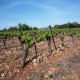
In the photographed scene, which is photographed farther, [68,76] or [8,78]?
[8,78]

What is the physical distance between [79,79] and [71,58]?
16.4ft

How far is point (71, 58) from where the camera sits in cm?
1617

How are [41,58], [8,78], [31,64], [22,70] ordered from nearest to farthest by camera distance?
[8,78] → [22,70] → [31,64] → [41,58]

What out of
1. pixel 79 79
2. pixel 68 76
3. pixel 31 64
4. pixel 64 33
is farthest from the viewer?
pixel 64 33

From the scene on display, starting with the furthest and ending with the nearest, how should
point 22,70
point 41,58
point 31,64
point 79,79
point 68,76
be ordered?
point 41,58, point 31,64, point 22,70, point 68,76, point 79,79

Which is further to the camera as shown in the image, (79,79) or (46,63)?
(46,63)

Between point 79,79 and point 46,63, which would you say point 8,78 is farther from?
point 79,79

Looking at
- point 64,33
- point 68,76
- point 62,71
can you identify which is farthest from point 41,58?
point 64,33

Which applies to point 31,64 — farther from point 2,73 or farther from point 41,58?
point 2,73

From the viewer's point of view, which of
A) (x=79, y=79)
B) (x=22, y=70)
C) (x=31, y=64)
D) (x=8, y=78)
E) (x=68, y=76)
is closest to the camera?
(x=79, y=79)

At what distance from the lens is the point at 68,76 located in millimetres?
12039

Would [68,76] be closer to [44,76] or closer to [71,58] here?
[44,76]

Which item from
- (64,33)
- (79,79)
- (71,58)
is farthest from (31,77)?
(64,33)

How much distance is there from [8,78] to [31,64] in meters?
3.13
